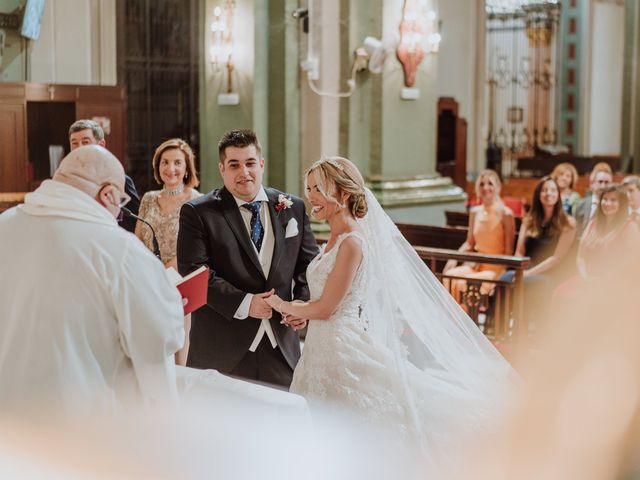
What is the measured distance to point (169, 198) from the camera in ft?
18.2

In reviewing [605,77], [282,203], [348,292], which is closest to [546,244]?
[348,292]

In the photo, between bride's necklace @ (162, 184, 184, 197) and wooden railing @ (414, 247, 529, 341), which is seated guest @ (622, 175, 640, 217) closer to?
wooden railing @ (414, 247, 529, 341)

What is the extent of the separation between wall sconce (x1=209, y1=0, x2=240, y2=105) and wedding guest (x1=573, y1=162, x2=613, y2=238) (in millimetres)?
3633

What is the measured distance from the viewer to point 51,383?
2.58m

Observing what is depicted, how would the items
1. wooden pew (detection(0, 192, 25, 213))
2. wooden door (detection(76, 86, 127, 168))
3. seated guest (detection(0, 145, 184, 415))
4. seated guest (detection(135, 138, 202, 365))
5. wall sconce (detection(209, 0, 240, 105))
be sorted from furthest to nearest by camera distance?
wall sconce (detection(209, 0, 240, 105))
wooden door (detection(76, 86, 127, 168))
wooden pew (detection(0, 192, 25, 213))
seated guest (detection(135, 138, 202, 365))
seated guest (detection(0, 145, 184, 415))

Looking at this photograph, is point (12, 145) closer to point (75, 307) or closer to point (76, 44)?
point (76, 44)

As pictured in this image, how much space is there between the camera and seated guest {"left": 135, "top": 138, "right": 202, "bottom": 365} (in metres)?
5.48

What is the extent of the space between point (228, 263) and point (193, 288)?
99cm

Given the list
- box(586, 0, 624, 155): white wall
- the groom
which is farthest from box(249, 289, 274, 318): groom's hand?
box(586, 0, 624, 155): white wall

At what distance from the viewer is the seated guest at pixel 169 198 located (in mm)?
5477

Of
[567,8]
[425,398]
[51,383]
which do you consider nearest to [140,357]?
[51,383]

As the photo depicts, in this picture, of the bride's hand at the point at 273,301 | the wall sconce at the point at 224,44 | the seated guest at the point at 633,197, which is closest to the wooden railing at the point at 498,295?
the seated guest at the point at 633,197

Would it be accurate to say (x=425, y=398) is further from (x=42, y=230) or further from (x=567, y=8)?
(x=567, y=8)

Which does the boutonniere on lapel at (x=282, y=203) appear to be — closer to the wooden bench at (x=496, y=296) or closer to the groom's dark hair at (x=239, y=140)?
the groom's dark hair at (x=239, y=140)
